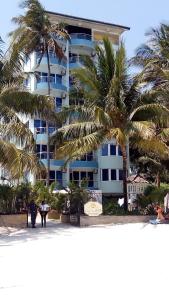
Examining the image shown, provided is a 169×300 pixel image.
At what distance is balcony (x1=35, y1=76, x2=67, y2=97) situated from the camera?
46.0m

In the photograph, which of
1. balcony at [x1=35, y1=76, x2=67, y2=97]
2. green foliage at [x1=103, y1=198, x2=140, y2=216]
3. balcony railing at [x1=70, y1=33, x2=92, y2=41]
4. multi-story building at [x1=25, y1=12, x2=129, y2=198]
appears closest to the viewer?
green foliage at [x1=103, y1=198, x2=140, y2=216]

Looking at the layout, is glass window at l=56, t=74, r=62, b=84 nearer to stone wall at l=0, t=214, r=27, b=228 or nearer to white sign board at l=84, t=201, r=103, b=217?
white sign board at l=84, t=201, r=103, b=217

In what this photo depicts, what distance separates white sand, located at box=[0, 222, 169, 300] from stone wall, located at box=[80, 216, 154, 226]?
3337 mm

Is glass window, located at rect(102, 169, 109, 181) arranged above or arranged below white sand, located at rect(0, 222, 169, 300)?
above

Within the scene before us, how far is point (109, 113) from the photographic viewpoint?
78.7 ft

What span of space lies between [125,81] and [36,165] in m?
8.19

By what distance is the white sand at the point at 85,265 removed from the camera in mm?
8156

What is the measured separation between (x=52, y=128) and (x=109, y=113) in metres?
19.2

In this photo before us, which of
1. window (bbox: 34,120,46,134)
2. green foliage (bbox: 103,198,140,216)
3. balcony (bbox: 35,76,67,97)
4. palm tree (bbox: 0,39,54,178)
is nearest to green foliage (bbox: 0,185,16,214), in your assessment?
palm tree (bbox: 0,39,54,178)

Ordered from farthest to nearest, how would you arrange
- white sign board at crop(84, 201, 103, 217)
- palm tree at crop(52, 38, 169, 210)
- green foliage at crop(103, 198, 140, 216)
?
green foliage at crop(103, 198, 140, 216)
palm tree at crop(52, 38, 169, 210)
white sign board at crop(84, 201, 103, 217)

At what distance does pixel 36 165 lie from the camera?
1939 centimetres

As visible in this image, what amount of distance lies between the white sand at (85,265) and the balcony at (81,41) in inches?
1376

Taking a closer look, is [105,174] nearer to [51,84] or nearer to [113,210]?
[51,84]

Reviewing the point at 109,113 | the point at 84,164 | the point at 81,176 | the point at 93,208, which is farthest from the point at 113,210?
the point at 81,176
